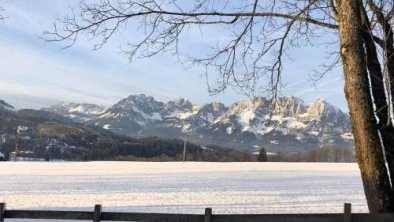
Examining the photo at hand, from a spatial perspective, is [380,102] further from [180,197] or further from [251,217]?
[180,197]

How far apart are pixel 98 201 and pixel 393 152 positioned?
53.5 ft

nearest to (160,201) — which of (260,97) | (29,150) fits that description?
(260,97)

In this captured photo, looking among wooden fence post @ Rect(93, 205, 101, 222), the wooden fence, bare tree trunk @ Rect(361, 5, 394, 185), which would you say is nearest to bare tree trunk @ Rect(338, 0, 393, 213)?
bare tree trunk @ Rect(361, 5, 394, 185)

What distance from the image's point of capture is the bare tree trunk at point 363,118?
8586 millimetres

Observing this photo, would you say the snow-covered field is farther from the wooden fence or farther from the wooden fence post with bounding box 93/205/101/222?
the wooden fence

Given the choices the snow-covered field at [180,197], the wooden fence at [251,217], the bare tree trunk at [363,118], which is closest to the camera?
the wooden fence at [251,217]

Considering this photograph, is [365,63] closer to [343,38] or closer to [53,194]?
[343,38]

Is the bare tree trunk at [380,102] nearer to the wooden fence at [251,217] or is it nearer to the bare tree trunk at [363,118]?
the bare tree trunk at [363,118]

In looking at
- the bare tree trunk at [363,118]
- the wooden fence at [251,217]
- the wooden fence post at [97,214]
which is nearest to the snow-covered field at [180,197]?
the wooden fence post at [97,214]

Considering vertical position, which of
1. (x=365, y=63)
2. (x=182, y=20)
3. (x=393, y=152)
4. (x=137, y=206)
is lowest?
(x=137, y=206)

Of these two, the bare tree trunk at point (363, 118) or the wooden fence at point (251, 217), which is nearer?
the wooden fence at point (251, 217)

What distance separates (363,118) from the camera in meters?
8.63

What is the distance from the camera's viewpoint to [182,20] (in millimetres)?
10453

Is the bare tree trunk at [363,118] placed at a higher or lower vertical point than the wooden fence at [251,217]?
higher
